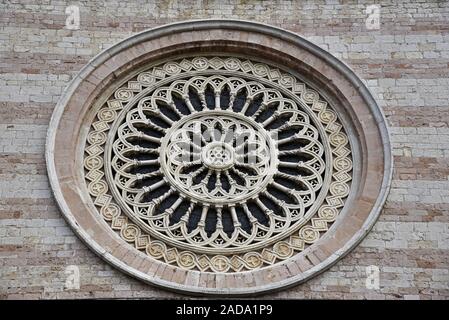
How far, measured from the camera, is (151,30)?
60.5 ft

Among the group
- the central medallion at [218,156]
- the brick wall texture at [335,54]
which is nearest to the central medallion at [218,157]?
the central medallion at [218,156]

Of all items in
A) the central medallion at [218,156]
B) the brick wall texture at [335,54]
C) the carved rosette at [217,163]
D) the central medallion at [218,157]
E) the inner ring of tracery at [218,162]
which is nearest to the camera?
the brick wall texture at [335,54]

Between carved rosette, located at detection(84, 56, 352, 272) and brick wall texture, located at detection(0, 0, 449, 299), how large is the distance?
844mm

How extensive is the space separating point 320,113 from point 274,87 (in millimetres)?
963

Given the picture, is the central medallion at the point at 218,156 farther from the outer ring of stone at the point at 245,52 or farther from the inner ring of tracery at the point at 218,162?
the outer ring of stone at the point at 245,52

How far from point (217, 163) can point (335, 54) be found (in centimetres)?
286

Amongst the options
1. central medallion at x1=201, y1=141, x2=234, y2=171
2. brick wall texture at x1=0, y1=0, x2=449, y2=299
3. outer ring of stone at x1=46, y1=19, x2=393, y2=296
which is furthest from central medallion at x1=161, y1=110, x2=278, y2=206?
brick wall texture at x1=0, y1=0, x2=449, y2=299

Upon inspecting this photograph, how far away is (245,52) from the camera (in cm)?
1878

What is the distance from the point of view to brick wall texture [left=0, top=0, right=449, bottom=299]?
52.5ft

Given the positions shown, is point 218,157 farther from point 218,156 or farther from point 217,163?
point 217,163

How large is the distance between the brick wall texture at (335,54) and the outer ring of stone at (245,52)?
0.62ft

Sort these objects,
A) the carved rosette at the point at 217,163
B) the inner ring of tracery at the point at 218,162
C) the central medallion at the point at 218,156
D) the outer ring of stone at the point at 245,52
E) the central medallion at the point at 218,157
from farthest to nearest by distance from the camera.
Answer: the central medallion at the point at 218,156 → the central medallion at the point at 218,157 → the inner ring of tracery at the point at 218,162 → the carved rosette at the point at 217,163 → the outer ring of stone at the point at 245,52

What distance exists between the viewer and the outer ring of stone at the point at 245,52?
637 inches

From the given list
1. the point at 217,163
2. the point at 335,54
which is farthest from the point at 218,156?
the point at 335,54
